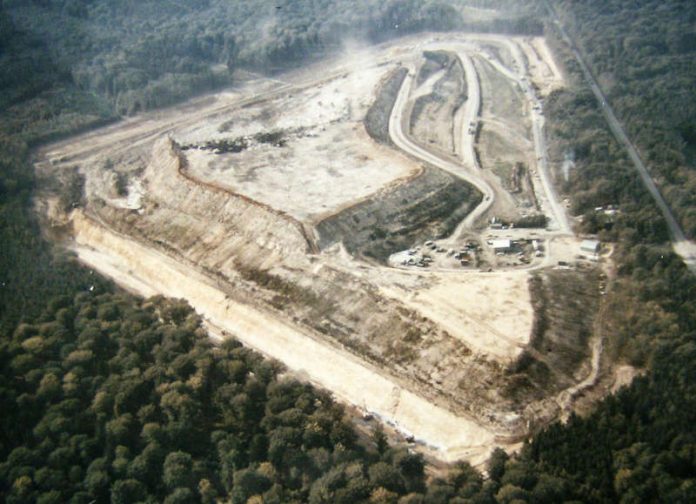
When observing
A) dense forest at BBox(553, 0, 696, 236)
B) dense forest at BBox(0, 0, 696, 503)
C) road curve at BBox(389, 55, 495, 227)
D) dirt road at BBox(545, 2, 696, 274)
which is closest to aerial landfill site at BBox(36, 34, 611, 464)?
road curve at BBox(389, 55, 495, 227)

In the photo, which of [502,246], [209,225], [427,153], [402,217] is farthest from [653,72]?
[209,225]

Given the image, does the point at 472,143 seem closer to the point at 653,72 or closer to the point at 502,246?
the point at 502,246

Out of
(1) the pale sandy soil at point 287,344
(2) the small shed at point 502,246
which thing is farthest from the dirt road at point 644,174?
(1) the pale sandy soil at point 287,344

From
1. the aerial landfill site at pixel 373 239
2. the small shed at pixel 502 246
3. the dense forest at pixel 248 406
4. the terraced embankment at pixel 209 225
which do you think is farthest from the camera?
the small shed at pixel 502 246

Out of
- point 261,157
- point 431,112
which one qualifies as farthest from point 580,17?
point 261,157

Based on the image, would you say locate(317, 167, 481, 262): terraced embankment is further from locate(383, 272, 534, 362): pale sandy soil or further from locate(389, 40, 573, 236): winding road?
locate(383, 272, 534, 362): pale sandy soil

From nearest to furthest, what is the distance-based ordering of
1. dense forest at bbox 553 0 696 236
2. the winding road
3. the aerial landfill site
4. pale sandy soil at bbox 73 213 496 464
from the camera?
1. pale sandy soil at bbox 73 213 496 464
2. the aerial landfill site
3. the winding road
4. dense forest at bbox 553 0 696 236

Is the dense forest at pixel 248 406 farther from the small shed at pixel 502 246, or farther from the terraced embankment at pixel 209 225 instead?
the small shed at pixel 502 246
